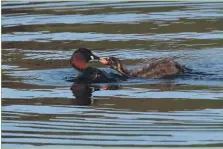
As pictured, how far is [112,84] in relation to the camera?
42.7 feet

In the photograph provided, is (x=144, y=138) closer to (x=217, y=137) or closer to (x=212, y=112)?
(x=217, y=137)

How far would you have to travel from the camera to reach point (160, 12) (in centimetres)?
2016

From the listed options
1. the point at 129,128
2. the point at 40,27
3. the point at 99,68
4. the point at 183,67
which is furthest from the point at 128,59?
the point at 129,128

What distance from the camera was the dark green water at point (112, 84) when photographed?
9.70 meters

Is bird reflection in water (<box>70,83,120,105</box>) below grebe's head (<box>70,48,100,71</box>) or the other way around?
below

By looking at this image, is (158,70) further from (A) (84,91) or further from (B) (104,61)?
(A) (84,91)

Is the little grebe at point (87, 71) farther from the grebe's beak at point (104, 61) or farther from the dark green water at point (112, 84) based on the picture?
the dark green water at point (112, 84)

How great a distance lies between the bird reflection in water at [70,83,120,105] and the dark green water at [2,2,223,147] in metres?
0.01

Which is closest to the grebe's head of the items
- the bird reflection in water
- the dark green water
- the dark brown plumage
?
the dark green water

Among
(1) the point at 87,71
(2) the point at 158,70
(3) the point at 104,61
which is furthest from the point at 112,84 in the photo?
(3) the point at 104,61

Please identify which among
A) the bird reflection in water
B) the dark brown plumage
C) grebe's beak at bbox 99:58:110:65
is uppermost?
grebe's beak at bbox 99:58:110:65

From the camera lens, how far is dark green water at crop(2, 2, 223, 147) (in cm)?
970

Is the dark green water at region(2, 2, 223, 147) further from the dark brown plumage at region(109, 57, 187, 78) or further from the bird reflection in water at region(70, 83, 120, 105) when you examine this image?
the dark brown plumage at region(109, 57, 187, 78)

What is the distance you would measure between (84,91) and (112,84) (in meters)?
0.59
